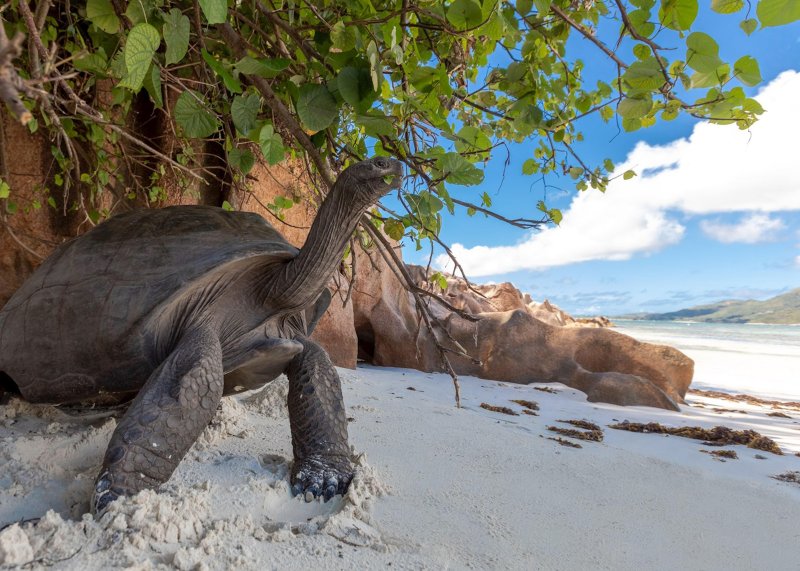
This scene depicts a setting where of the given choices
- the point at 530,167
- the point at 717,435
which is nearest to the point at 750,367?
the point at 717,435

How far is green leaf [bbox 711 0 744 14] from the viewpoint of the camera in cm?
151

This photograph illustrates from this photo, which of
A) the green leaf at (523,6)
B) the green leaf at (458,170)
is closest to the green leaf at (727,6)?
the green leaf at (523,6)

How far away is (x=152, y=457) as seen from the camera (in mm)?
1673

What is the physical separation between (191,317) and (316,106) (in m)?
1.22

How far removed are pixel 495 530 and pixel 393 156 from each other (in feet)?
4.90

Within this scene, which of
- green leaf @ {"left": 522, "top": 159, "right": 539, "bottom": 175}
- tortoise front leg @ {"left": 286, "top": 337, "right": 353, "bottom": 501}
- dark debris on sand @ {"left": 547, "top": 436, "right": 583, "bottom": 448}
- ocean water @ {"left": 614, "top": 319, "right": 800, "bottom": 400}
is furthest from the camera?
ocean water @ {"left": 614, "top": 319, "right": 800, "bottom": 400}

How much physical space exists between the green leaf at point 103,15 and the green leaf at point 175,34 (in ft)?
0.90

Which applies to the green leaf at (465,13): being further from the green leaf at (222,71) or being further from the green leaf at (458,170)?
the green leaf at (222,71)

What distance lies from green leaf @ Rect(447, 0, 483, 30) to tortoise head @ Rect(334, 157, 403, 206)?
52 centimetres

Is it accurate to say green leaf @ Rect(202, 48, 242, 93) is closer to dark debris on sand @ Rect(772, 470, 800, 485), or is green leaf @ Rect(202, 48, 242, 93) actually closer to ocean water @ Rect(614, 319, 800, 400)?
dark debris on sand @ Rect(772, 470, 800, 485)

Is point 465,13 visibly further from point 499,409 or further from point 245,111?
point 499,409

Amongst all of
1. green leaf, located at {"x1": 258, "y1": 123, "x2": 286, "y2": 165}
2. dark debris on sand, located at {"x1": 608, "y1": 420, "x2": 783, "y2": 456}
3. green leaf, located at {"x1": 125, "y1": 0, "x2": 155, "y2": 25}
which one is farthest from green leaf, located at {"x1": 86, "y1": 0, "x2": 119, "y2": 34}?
dark debris on sand, located at {"x1": 608, "y1": 420, "x2": 783, "y2": 456}

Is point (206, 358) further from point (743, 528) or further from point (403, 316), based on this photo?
point (403, 316)

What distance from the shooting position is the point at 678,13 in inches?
59.1
